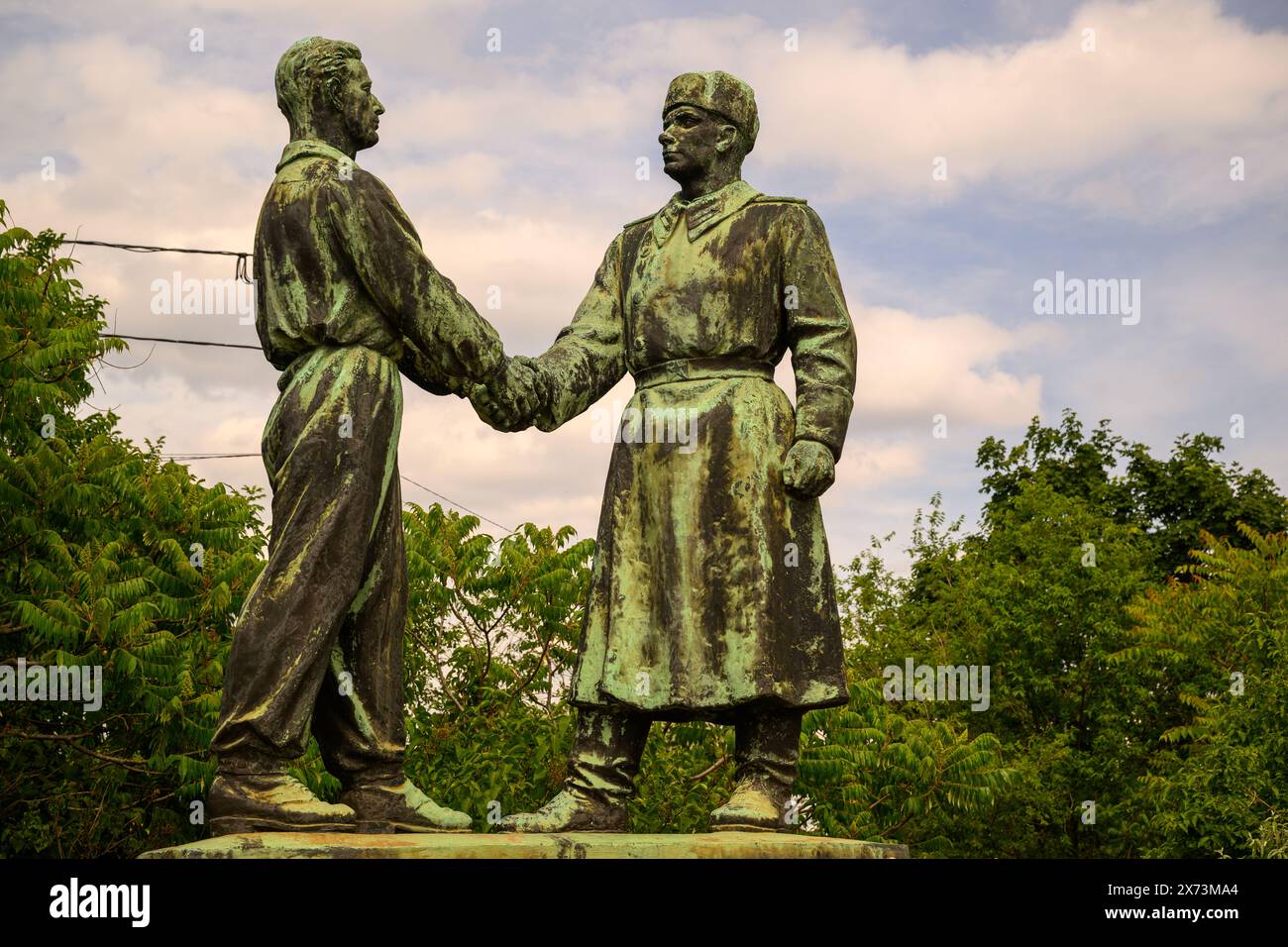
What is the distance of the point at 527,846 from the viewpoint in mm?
5691

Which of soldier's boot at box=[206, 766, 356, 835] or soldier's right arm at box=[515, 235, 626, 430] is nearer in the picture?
soldier's boot at box=[206, 766, 356, 835]

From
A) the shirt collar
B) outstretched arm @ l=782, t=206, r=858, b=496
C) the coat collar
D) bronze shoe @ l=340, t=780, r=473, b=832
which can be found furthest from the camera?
the coat collar

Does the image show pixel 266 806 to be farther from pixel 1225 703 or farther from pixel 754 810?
pixel 1225 703

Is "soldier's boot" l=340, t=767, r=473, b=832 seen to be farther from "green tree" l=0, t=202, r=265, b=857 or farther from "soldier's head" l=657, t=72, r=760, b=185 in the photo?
"green tree" l=0, t=202, r=265, b=857

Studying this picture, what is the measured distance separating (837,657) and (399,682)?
1703mm

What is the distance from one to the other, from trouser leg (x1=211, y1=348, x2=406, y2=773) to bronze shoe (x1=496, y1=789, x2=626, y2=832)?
61 cm

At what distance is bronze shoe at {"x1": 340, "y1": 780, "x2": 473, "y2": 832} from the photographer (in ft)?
20.2

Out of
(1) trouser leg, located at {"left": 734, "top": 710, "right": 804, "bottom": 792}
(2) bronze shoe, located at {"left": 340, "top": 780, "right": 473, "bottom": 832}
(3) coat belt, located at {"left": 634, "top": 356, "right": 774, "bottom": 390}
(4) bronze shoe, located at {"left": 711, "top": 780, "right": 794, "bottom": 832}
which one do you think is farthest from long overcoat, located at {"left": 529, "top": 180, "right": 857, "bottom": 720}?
(2) bronze shoe, located at {"left": 340, "top": 780, "right": 473, "bottom": 832}

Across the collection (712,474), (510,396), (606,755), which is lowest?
(606,755)

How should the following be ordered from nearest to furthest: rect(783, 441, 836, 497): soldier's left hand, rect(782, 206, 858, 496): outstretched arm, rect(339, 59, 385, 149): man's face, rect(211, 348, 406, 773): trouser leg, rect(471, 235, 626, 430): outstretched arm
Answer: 1. rect(211, 348, 406, 773): trouser leg
2. rect(339, 59, 385, 149): man's face
3. rect(783, 441, 836, 497): soldier's left hand
4. rect(782, 206, 858, 496): outstretched arm
5. rect(471, 235, 626, 430): outstretched arm

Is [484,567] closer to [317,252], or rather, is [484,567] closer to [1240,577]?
[317,252]

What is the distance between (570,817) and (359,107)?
111 inches

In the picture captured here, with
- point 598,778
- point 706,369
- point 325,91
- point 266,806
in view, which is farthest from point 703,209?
point 266,806
